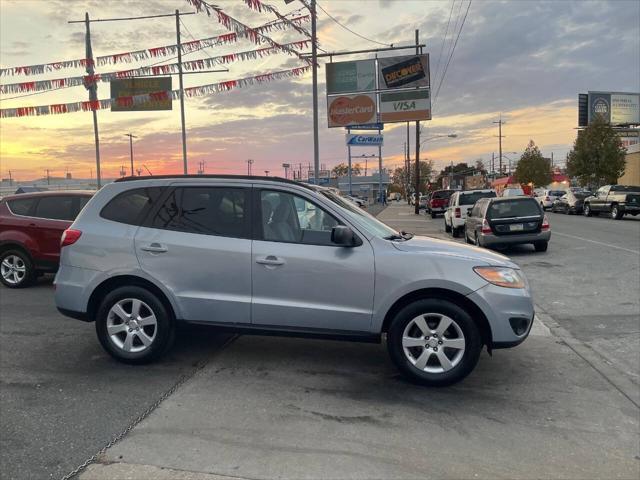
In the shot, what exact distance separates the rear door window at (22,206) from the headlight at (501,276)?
792 cm

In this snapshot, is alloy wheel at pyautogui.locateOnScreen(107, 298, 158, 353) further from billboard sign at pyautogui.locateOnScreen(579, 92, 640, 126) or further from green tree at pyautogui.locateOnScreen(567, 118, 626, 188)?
billboard sign at pyautogui.locateOnScreen(579, 92, 640, 126)

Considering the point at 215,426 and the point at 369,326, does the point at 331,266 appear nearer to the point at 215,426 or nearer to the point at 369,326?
the point at 369,326

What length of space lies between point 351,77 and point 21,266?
22013 mm

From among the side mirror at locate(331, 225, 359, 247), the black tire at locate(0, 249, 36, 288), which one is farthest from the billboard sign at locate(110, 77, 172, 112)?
the side mirror at locate(331, 225, 359, 247)

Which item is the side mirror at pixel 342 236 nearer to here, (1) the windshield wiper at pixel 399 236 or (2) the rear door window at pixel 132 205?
(1) the windshield wiper at pixel 399 236

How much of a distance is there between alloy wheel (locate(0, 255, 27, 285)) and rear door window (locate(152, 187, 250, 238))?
17.7 feet

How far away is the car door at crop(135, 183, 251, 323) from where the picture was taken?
182 inches

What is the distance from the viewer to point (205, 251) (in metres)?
4.66

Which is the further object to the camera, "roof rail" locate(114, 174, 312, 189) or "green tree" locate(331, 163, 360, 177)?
"green tree" locate(331, 163, 360, 177)

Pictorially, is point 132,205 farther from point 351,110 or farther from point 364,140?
point 364,140

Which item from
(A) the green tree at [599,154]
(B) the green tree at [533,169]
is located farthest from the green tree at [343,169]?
(A) the green tree at [599,154]

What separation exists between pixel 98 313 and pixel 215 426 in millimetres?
1895

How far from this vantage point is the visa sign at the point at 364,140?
112ft

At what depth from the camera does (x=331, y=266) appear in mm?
4426
